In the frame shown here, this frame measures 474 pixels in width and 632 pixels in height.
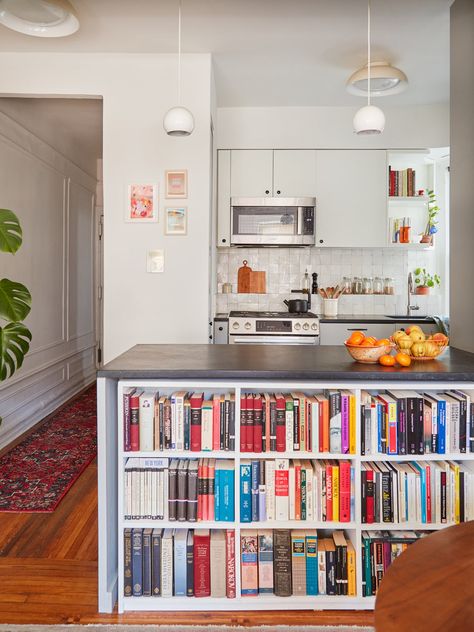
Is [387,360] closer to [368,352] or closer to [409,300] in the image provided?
[368,352]

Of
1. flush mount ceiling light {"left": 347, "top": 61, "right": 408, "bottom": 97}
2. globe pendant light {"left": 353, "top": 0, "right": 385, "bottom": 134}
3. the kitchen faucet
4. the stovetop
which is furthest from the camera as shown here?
the kitchen faucet

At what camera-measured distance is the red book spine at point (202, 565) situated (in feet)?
Answer: 6.41

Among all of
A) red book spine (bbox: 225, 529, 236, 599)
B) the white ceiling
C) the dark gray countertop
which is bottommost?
red book spine (bbox: 225, 529, 236, 599)

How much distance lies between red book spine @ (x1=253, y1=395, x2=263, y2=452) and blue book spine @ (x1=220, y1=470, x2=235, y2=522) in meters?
0.14

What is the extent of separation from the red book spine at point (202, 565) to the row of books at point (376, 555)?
24.3 inches

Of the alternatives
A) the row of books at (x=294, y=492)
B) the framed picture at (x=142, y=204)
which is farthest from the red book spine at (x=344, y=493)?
the framed picture at (x=142, y=204)

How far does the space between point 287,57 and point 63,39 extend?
5.17 feet

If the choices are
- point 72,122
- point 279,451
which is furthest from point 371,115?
point 72,122

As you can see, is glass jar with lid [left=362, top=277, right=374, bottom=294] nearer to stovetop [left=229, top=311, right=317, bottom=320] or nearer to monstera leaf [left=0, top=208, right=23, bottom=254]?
stovetop [left=229, top=311, right=317, bottom=320]

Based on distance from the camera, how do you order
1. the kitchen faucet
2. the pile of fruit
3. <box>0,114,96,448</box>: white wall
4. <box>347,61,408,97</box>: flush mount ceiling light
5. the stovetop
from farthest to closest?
the kitchen faucet, the stovetop, <box>0,114,96,448</box>: white wall, <box>347,61,408,97</box>: flush mount ceiling light, the pile of fruit

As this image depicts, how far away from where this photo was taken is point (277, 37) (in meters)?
3.34

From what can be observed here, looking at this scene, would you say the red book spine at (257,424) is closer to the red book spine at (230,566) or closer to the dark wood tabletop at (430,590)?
the red book spine at (230,566)

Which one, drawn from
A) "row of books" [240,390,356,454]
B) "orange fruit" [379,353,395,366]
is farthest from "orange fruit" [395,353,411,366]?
"row of books" [240,390,356,454]

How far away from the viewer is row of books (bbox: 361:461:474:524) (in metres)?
1.95
